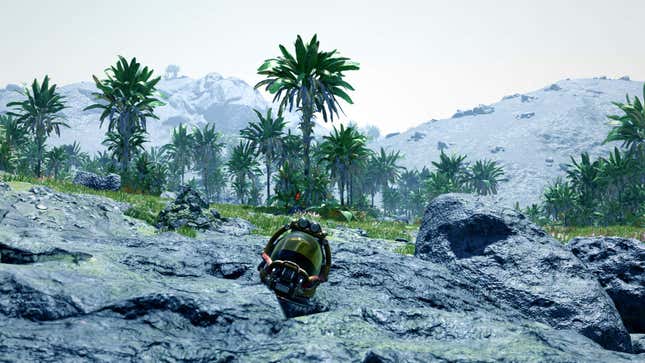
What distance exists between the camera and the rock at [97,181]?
981 inches

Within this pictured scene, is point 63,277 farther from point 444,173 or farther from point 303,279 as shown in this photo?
point 444,173

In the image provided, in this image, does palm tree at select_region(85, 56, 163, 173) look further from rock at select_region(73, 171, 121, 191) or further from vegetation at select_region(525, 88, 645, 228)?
vegetation at select_region(525, 88, 645, 228)

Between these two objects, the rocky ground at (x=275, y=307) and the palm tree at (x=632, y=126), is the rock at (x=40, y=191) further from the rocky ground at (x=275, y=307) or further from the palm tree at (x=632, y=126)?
the palm tree at (x=632, y=126)

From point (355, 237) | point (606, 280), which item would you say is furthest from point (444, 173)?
point (606, 280)

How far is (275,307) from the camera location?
3.42 meters

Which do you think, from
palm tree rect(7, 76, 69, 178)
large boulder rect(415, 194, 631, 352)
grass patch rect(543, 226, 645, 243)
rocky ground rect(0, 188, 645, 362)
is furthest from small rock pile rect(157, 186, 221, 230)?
palm tree rect(7, 76, 69, 178)

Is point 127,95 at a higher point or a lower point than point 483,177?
higher

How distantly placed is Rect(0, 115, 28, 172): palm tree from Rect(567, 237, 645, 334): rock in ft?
197

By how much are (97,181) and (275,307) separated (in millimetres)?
24614

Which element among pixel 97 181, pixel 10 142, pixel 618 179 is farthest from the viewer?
pixel 10 142

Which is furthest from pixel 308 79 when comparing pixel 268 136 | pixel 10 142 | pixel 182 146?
pixel 182 146

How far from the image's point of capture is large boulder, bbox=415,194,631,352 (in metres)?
5.41

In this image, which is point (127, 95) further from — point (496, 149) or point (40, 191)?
point (496, 149)

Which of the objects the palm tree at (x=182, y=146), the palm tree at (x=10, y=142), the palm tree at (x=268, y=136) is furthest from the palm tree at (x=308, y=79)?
the palm tree at (x=182, y=146)
